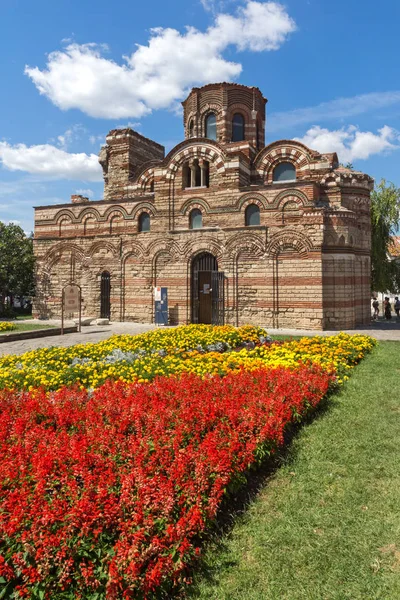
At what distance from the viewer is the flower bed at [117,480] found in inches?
103

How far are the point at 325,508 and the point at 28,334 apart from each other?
13.9 metres

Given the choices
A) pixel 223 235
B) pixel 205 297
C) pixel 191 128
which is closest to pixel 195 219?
pixel 223 235

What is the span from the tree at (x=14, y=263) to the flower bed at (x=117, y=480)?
2666cm

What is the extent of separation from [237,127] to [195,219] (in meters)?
8.04

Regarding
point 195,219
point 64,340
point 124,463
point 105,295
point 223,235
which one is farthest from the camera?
point 105,295

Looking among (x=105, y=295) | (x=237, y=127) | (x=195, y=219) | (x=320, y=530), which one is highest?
(x=237, y=127)

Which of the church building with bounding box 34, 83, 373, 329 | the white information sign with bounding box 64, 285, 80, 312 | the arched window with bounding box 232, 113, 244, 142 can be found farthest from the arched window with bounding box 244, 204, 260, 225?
the white information sign with bounding box 64, 285, 80, 312

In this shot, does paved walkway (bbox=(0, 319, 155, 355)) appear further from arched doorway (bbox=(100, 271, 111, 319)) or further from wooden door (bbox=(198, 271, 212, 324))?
arched doorway (bbox=(100, 271, 111, 319))

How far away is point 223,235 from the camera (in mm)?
18953

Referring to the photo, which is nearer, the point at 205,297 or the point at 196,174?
the point at 205,297

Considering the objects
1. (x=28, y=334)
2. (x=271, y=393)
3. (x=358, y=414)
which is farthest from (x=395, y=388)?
(x=28, y=334)

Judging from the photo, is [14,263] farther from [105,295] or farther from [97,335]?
[97,335]

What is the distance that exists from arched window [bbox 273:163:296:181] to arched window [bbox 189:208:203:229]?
4.52 m

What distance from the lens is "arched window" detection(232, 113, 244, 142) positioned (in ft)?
79.4
